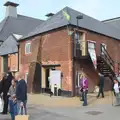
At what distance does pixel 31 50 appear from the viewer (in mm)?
26891

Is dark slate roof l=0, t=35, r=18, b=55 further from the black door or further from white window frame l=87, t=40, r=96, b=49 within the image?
white window frame l=87, t=40, r=96, b=49

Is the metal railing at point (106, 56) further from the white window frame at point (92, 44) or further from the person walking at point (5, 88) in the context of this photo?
the person walking at point (5, 88)

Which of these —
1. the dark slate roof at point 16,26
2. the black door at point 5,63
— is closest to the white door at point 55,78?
the black door at point 5,63

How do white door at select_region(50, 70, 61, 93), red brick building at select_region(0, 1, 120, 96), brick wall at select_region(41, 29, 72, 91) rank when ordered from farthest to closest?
white door at select_region(50, 70, 61, 93)
red brick building at select_region(0, 1, 120, 96)
brick wall at select_region(41, 29, 72, 91)

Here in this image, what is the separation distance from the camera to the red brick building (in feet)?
72.6

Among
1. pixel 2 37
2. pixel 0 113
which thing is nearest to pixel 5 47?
pixel 2 37

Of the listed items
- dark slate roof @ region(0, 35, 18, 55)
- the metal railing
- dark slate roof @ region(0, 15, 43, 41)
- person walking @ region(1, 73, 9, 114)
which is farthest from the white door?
dark slate roof @ region(0, 15, 43, 41)

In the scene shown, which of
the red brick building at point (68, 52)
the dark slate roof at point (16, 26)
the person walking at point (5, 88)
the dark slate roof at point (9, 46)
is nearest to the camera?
the person walking at point (5, 88)

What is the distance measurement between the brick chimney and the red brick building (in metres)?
17.0

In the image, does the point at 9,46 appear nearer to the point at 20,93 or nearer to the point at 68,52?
the point at 68,52

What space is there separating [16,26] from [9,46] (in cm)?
926

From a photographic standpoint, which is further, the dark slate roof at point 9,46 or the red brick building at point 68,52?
the dark slate roof at point 9,46

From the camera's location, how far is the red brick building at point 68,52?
72.6 feet

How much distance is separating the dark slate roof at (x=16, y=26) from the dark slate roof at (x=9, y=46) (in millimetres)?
3778
